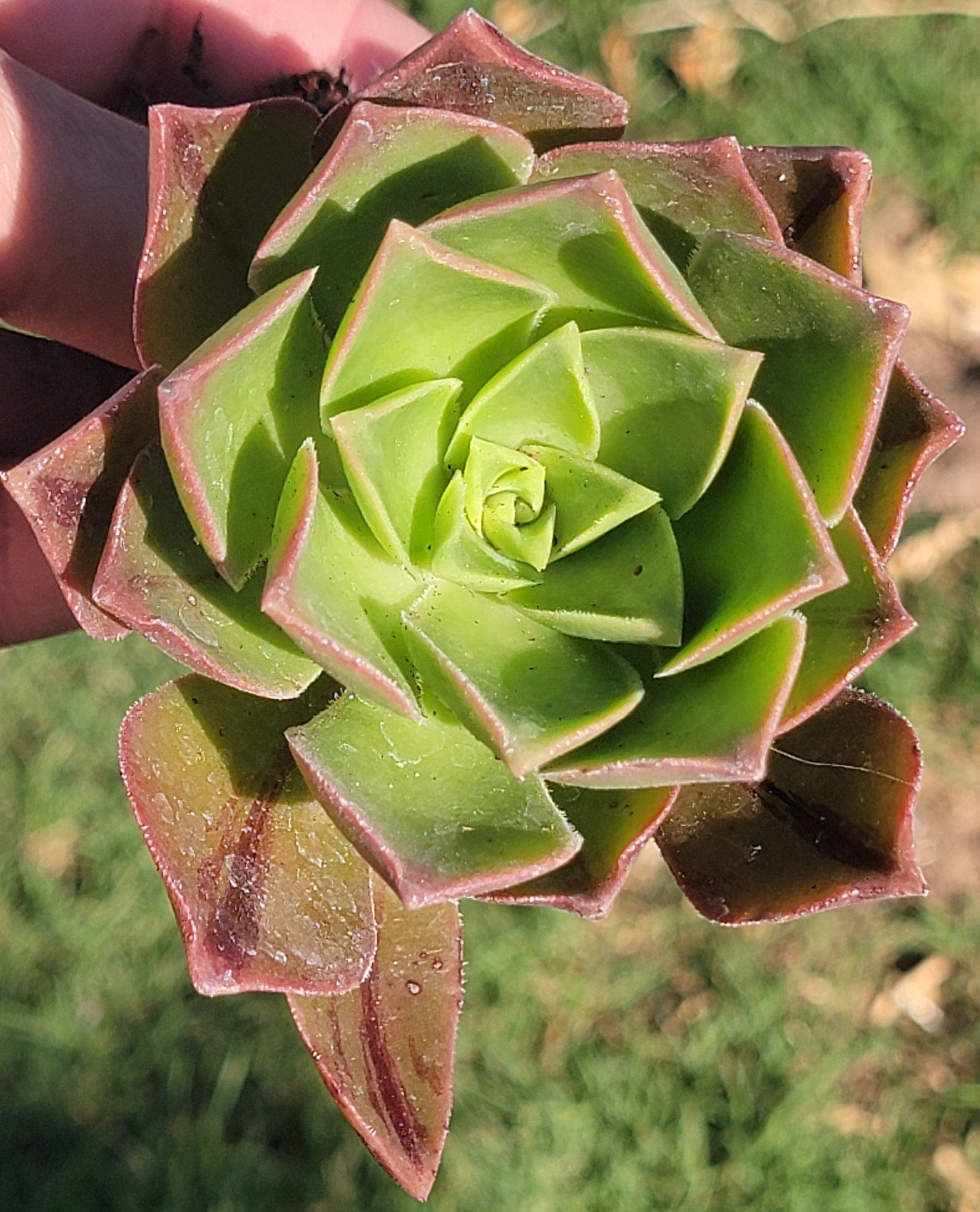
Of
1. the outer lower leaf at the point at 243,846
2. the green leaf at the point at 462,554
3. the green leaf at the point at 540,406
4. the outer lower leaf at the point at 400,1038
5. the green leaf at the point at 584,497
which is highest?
the green leaf at the point at 540,406

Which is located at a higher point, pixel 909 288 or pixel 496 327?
pixel 496 327

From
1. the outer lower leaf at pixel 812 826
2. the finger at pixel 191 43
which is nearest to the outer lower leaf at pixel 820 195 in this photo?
the outer lower leaf at pixel 812 826

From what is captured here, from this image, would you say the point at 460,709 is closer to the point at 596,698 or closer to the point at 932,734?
the point at 596,698

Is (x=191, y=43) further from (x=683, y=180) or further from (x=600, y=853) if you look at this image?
(x=600, y=853)

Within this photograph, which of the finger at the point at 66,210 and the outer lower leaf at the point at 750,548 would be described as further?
the finger at the point at 66,210

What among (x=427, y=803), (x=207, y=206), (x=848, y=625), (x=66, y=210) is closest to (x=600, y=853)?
(x=427, y=803)

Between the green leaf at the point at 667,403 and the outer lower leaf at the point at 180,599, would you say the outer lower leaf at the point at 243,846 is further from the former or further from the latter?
the green leaf at the point at 667,403

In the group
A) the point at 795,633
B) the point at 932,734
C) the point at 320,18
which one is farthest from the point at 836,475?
the point at 932,734

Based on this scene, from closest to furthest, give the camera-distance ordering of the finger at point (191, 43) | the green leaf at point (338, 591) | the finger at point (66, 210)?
the green leaf at point (338, 591)
the finger at point (66, 210)
the finger at point (191, 43)

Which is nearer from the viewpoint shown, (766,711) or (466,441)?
(766,711)
